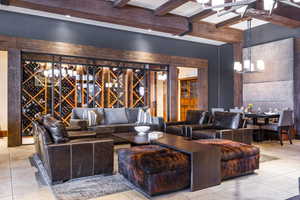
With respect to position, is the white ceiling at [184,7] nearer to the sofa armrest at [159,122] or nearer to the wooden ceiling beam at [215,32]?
the wooden ceiling beam at [215,32]

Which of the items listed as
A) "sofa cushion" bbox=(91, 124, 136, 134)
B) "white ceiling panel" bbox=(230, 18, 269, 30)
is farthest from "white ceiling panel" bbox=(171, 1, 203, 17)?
"sofa cushion" bbox=(91, 124, 136, 134)

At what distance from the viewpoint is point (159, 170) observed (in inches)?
97.7

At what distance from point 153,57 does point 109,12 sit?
249 centimetres

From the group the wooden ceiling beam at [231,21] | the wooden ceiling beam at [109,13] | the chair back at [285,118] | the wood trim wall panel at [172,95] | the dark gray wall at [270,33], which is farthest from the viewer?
the wood trim wall panel at [172,95]

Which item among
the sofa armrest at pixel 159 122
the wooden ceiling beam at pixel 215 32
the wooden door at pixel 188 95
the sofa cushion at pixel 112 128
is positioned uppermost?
the wooden ceiling beam at pixel 215 32

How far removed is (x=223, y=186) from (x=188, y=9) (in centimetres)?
449

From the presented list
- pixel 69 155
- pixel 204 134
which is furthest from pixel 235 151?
pixel 69 155

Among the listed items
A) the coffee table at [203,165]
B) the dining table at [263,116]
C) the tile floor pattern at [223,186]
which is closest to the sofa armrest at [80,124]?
the tile floor pattern at [223,186]

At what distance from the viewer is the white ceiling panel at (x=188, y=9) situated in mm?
5445

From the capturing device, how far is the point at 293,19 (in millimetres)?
5621

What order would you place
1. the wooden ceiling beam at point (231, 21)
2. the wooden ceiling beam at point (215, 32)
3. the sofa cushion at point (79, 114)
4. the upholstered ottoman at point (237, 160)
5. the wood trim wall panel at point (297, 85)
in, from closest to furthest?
the upholstered ottoman at point (237, 160) < the sofa cushion at point (79, 114) < the wooden ceiling beam at point (231, 21) < the wood trim wall panel at point (297, 85) < the wooden ceiling beam at point (215, 32)

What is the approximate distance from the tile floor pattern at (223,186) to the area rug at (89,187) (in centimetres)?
10

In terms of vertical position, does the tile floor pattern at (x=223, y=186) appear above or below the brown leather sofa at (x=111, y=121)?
below

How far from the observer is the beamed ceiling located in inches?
183
